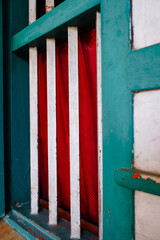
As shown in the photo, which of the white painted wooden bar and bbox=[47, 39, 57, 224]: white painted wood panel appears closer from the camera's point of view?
the white painted wooden bar

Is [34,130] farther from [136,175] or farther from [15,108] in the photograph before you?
[136,175]

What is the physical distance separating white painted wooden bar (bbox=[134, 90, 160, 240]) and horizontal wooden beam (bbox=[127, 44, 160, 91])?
1.2 inches

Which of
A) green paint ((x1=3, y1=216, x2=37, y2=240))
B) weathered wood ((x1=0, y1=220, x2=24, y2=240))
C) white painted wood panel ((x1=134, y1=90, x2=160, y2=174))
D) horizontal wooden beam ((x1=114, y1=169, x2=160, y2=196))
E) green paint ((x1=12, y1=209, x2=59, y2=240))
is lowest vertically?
weathered wood ((x1=0, y1=220, x2=24, y2=240))

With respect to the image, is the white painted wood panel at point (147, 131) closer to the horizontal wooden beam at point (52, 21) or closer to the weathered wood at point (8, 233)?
the horizontal wooden beam at point (52, 21)

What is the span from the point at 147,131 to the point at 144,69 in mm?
218

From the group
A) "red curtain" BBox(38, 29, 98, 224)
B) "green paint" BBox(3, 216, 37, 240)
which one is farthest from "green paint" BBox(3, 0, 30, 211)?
"red curtain" BBox(38, 29, 98, 224)

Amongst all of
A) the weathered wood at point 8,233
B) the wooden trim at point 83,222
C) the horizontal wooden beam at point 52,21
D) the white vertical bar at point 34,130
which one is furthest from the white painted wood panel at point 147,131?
the weathered wood at point 8,233

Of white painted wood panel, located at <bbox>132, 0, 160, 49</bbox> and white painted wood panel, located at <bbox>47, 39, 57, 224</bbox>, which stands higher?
white painted wood panel, located at <bbox>132, 0, 160, 49</bbox>

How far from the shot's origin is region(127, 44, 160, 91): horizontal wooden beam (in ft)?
1.79

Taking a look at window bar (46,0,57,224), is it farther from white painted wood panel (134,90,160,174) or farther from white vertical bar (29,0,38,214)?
white painted wood panel (134,90,160,174)

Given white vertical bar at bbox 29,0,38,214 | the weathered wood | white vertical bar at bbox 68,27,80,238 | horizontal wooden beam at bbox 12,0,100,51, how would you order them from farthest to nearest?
white vertical bar at bbox 29,0,38,214
the weathered wood
white vertical bar at bbox 68,27,80,238
horizontal wooden beam at bbox 12,0,100,51

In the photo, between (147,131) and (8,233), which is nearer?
(147,131)

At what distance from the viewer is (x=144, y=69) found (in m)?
0.57

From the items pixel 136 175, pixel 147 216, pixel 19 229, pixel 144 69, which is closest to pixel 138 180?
pixel 136 175
